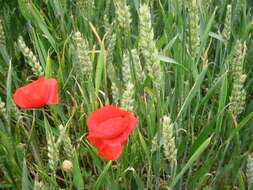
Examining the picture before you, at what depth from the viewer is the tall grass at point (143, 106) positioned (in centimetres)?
85

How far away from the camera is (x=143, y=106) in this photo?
955mm

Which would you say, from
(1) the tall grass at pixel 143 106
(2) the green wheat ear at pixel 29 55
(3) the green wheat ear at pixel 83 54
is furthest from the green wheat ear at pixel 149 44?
(2) the green wheat ear at pixel 29 55

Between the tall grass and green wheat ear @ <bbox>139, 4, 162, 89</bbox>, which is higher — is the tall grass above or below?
below

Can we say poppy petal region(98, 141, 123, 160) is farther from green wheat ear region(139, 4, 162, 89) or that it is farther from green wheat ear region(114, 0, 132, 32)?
green wheat ear region(114, 0, 132, 32)

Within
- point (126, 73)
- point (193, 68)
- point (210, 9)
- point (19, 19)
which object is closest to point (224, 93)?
point (193, 68)

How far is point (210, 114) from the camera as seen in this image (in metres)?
1.06

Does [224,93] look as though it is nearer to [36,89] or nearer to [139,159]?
[139,159]

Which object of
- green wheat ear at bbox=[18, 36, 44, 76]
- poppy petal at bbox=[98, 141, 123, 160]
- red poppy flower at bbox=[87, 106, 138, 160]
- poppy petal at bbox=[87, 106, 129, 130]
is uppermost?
green wheat ear at bbox=[18, 36, 44, 76]

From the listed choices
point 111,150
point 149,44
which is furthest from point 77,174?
point 149,44

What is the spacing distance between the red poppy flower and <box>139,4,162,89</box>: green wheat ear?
9cm

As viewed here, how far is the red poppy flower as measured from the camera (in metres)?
0.73

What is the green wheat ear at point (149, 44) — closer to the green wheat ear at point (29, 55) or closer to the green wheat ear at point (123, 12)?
the green wheat ear at point (123, 12)

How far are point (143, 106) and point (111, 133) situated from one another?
0.77 ft

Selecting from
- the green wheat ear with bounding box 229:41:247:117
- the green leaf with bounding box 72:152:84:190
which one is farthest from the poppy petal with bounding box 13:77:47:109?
the green wheat ear with bounding box 229:41:247:117
